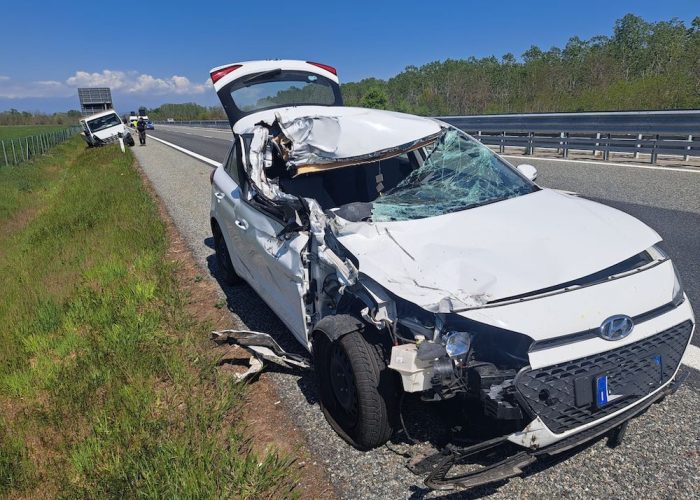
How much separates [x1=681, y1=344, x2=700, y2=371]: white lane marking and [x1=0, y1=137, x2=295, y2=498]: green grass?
2.61m

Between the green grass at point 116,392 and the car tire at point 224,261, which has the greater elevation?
the car tire at point 224,261

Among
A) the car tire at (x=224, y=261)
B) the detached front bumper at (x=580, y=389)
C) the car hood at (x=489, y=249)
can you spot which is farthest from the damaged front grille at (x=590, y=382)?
the car tire at (x=224, y=261)

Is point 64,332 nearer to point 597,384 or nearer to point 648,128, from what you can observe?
point 597,384

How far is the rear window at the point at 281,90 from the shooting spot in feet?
18.2

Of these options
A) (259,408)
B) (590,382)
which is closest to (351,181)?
(259,408)

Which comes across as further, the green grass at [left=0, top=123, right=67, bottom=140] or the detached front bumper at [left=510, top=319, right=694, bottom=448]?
the green grass at [left=0, top=123, right=67, bottom=140]

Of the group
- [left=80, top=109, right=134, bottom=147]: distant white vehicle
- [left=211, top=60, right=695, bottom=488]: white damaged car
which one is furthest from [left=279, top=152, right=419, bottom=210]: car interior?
[left=80, top=109, right=134, bottom=147]: distant white vehicle

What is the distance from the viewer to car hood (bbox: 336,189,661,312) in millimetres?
2400

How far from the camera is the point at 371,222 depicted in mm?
3207

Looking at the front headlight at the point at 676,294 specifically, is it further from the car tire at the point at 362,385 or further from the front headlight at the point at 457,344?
the car tire at the point at 362,385

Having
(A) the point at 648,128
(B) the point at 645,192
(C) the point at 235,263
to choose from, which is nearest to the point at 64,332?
(C) the point at 235,263

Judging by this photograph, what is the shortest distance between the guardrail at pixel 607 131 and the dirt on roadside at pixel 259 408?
32.9 feet

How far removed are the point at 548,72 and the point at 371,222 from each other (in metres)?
40.1

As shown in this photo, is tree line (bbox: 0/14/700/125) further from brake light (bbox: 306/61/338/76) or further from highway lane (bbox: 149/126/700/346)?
brake light (bbox: 306/61/338/76)
